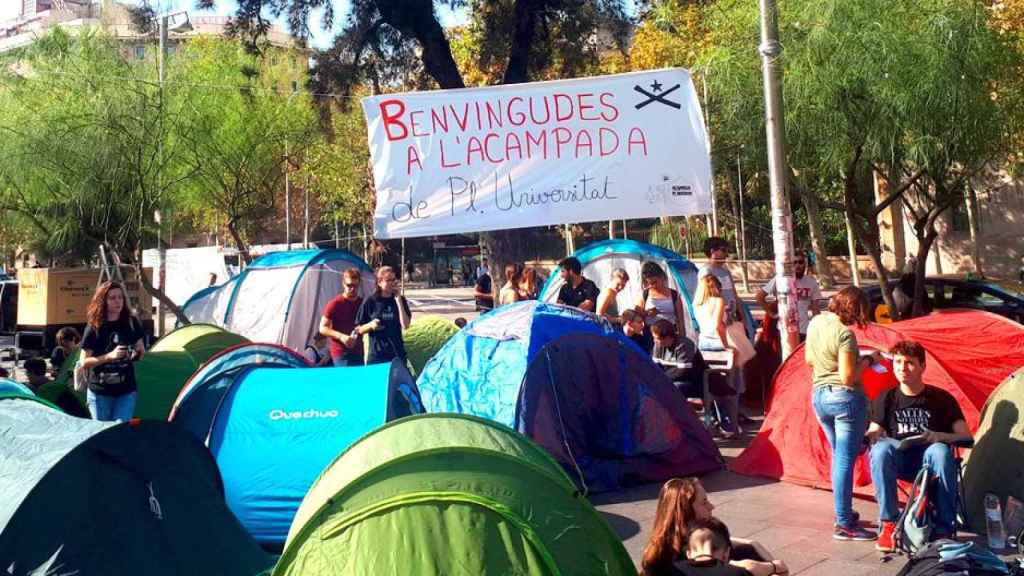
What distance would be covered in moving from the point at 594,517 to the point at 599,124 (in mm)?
5910

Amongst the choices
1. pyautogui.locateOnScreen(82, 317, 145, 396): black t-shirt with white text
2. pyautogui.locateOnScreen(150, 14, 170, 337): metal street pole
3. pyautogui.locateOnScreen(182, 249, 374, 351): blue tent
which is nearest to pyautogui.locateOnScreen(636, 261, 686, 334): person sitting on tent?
pyautogui.locateOnScreen(82, 317, 145, 396): black t-shirt with white text

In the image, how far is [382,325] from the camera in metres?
9.84

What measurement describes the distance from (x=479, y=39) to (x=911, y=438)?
17802 mm

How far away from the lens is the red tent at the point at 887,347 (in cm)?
842

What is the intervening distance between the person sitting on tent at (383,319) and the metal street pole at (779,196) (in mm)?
3545

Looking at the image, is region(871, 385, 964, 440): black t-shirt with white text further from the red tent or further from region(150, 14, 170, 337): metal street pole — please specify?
region(150, 14, 170, 337): metal street pole

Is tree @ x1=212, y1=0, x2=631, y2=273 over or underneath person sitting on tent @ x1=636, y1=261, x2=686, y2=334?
over

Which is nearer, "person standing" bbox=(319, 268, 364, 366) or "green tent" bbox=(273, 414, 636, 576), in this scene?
"green tent" bbox=(273, 414, 636, 576)

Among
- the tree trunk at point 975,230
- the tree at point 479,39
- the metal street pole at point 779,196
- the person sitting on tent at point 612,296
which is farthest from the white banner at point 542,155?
the tree trunk at point 975,230

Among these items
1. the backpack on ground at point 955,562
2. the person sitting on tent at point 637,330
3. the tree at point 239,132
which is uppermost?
the tree at point 239,132

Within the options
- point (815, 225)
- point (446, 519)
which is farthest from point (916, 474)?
point (815, 225)

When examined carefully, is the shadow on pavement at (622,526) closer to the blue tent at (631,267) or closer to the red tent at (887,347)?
the red tent at (887,347)

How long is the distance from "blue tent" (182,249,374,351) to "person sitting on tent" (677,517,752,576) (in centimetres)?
1145

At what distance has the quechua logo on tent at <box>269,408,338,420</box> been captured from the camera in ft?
24.4
